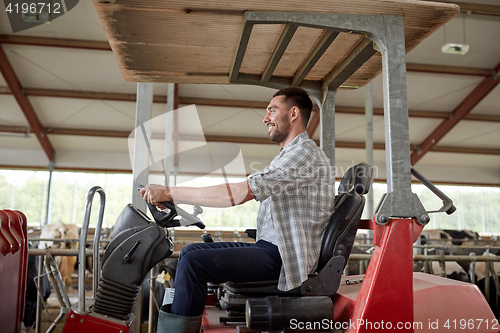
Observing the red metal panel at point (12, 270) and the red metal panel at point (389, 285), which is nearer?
the red metal panel at point (389, 285)

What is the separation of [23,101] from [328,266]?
50.2 feet

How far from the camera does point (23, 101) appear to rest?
580 inches

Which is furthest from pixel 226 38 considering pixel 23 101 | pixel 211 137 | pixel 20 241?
pixel 211 137

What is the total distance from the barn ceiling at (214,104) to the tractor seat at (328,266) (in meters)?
10.9

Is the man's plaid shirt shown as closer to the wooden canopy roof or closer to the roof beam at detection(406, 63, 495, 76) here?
the wooden canopy roof

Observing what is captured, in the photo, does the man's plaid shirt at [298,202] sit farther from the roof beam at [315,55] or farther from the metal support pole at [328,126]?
the metal support pole at [328,126]

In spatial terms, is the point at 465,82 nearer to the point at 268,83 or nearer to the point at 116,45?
the point at 268,83

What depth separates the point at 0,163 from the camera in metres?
18.0

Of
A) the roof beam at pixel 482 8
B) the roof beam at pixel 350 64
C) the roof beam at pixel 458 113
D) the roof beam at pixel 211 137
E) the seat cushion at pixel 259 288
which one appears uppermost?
the roof beam at pixel 482 8

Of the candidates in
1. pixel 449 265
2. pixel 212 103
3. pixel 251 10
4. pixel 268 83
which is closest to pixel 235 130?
pixel 212 103

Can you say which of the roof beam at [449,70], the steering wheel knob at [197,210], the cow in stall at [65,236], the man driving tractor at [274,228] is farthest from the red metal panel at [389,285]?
the roof beam at [449,70]

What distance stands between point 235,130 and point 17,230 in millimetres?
14133

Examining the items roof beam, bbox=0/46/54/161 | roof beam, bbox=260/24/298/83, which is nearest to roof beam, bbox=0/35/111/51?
roof beam, bbox=0/46/54/161

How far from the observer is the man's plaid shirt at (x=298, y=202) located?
203 centimetres
